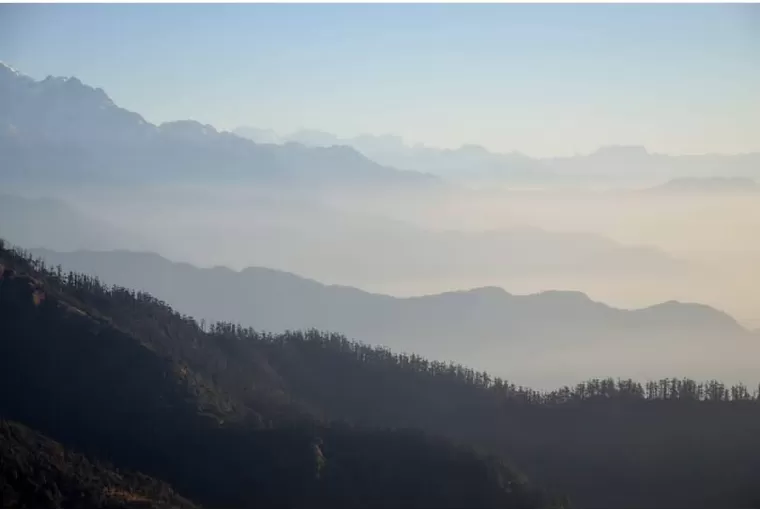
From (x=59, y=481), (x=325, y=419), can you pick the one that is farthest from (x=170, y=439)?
(x=325, y=419)

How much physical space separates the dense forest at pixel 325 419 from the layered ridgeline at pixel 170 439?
6.0 inches

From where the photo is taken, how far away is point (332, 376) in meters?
123

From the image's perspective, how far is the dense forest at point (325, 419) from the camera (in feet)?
268

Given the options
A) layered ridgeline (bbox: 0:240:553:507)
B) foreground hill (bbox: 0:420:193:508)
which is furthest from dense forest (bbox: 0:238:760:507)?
foreground hill (bbox: 0:420:193:508)

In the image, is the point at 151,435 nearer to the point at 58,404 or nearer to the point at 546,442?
the point at 58,404

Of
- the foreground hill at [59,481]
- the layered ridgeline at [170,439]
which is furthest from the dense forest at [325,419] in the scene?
the foreground hill at [59,481]

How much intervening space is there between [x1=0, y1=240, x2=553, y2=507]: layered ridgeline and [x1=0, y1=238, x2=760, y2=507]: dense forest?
15cm

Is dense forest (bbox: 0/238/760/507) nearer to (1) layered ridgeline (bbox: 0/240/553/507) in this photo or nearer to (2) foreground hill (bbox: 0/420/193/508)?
(1) layered ridgeline (bbox: 0/240/553/507)

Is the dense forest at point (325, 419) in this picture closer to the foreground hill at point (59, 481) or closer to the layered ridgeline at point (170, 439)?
the layered ridgeline at point (170, 439)

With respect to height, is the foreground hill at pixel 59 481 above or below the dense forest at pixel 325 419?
below

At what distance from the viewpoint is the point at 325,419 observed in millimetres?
103250

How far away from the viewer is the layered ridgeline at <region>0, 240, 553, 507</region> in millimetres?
78250

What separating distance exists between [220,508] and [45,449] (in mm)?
12821

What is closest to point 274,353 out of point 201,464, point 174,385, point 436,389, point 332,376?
point 332,376
